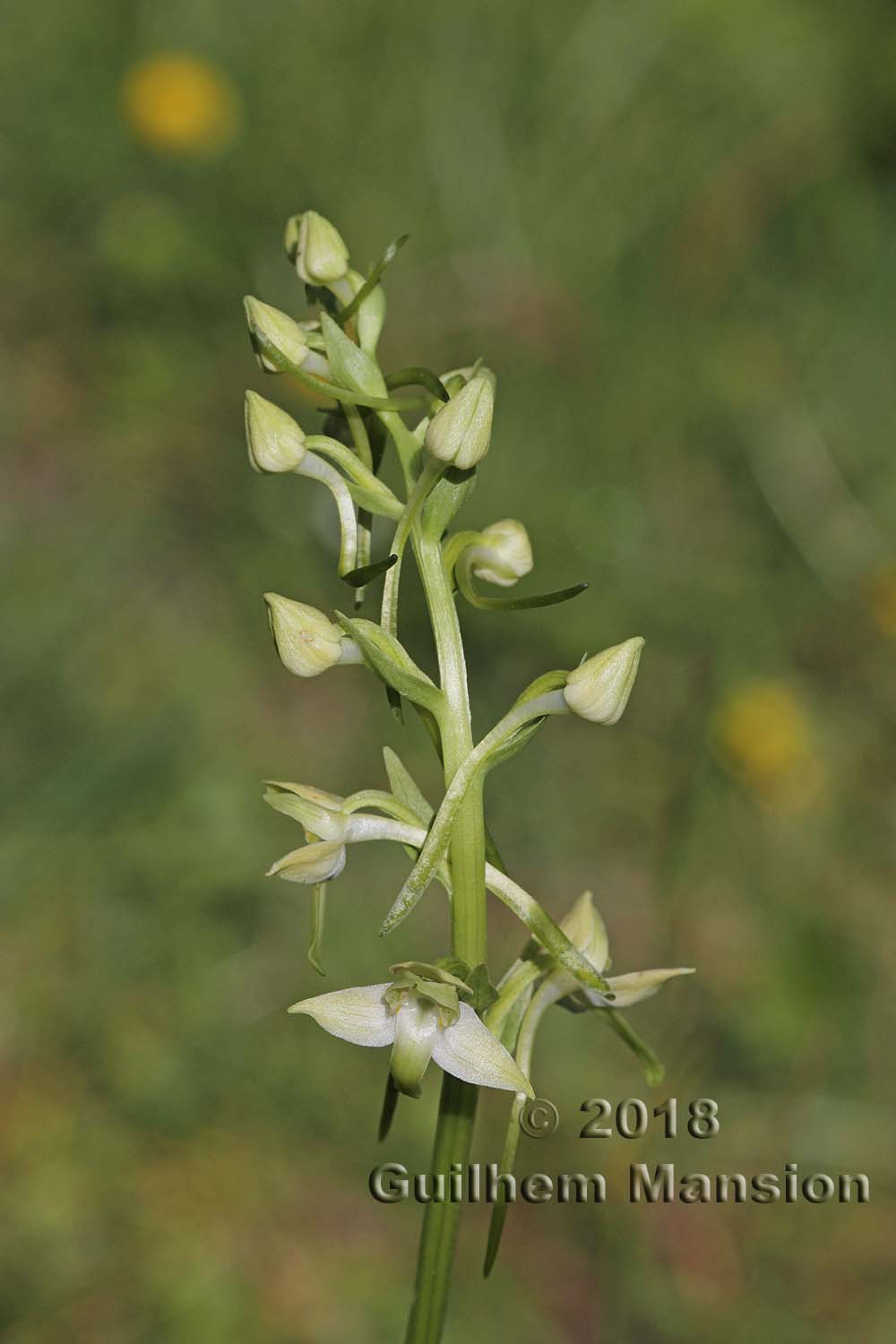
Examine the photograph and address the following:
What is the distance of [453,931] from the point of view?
50.6 inches

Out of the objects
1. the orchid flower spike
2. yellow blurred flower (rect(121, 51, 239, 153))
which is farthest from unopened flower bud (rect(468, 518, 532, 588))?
yellow blurred flower (rect(121, 51, 239, 153))

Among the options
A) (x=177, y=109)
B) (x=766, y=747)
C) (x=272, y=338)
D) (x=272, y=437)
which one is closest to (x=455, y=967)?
(x=272, y=437)

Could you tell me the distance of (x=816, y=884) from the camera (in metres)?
3.10

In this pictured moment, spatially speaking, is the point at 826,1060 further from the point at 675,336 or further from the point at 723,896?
the point at 675,336

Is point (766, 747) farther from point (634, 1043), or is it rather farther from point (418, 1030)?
point (418, 1030)

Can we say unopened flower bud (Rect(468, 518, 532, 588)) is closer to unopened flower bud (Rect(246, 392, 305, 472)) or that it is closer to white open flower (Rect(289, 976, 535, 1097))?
unopened flower bud (Rect(246, 392, 305, 472))

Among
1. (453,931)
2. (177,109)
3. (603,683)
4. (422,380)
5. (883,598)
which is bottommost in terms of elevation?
(453,931)

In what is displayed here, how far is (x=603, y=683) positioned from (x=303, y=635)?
30 cm

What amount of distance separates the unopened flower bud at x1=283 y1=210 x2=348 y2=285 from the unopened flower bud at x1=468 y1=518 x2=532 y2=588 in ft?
1.08

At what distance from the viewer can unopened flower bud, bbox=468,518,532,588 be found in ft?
4.66

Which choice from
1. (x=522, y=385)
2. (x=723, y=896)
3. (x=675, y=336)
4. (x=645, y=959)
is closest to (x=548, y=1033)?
(x=645, y=959)

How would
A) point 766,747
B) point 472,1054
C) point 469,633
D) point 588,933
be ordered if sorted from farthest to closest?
point 469,633 < point 766,747 < point 588,933 < point 472,1054

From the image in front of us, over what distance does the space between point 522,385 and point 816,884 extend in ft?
5.84

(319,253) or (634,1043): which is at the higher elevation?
(319,253)
